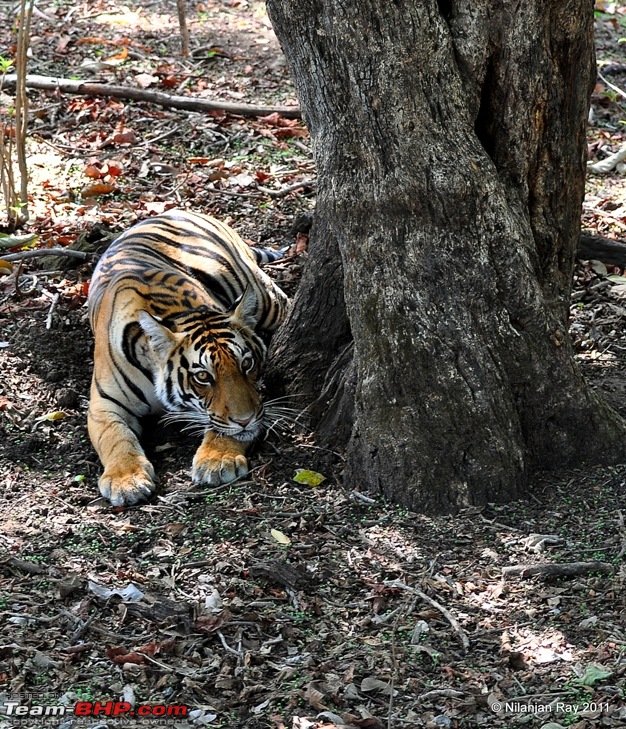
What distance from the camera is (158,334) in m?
4.79

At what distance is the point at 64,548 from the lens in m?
3.96

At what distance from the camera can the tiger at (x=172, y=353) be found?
4527 millimetres

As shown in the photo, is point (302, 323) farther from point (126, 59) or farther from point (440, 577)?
point (126, 59)

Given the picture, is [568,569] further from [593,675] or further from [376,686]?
[376,686]

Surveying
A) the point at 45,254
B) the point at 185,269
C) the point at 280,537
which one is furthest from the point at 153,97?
the point at 280,537

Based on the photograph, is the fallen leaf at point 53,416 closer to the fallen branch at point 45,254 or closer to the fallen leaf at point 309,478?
the fallen leaf at point 309,478

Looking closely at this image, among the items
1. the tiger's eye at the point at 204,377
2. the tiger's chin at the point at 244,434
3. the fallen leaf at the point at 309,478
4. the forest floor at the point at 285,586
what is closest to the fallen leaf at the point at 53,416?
the forest floor at the point at 285,586

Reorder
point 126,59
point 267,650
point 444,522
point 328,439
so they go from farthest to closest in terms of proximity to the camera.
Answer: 1. point 126,59
2. point 328,439
3. point 444,522
4. point 267,650

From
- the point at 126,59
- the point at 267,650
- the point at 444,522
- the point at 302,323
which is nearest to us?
the point at 267,650

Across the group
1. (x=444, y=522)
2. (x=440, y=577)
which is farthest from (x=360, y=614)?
(x=444, y=522)

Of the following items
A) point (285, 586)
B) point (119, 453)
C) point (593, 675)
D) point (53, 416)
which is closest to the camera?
point (593, 675)

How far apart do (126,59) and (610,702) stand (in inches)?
297

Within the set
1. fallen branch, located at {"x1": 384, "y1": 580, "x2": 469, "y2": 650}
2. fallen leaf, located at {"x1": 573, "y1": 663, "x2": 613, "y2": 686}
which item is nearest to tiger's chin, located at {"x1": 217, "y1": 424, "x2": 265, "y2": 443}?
fallen branch, located at {"x1": 384, "y1": 580, "x2": 469, "y2": 650}

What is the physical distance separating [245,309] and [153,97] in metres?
3.86
